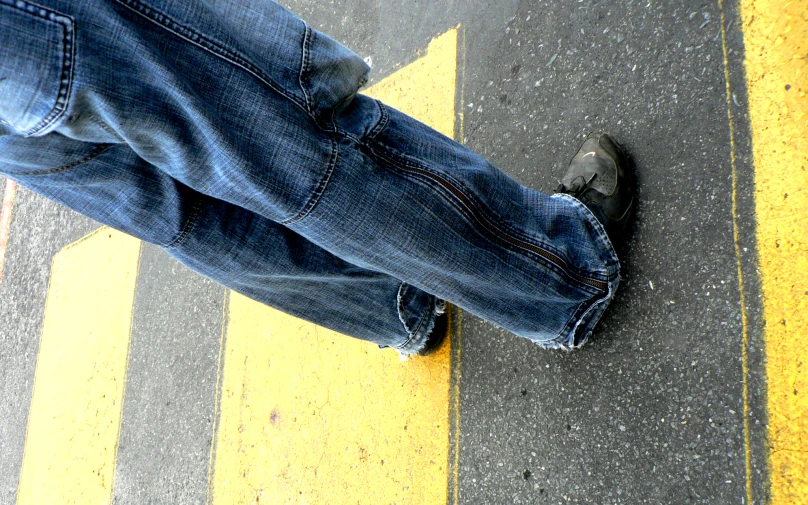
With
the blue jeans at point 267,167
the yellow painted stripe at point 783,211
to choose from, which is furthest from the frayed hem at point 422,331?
the yellow painted stripe at point 783,211

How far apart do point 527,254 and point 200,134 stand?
81cm

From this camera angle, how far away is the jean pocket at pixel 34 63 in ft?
2.96

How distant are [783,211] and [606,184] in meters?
0.46

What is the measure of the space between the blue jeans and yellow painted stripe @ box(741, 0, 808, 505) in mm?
415

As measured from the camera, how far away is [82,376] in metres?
3.70

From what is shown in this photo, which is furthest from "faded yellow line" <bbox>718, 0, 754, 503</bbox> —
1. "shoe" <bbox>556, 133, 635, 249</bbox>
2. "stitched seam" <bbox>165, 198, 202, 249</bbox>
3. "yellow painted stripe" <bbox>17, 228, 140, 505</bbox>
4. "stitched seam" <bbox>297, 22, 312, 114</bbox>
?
"yellow painted stripe" <bbox>17, 228, 140, 505</bbox>

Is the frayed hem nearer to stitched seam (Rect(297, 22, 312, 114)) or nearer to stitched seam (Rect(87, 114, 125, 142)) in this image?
stitched seam (Rect(297, 22, 312, 114))

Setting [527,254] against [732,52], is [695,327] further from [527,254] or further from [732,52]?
[732,52]

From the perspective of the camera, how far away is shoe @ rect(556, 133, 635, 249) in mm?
1808

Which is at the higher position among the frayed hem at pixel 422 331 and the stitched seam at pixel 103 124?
the stitched seam at pixel 103 124

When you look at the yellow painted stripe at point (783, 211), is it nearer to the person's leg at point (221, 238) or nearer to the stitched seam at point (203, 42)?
the person's leg at point (221, 238)

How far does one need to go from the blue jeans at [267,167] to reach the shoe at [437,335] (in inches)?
20.6

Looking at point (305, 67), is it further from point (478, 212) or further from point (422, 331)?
point (422, 331)

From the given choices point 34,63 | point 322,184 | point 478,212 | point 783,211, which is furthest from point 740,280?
point 34,63
